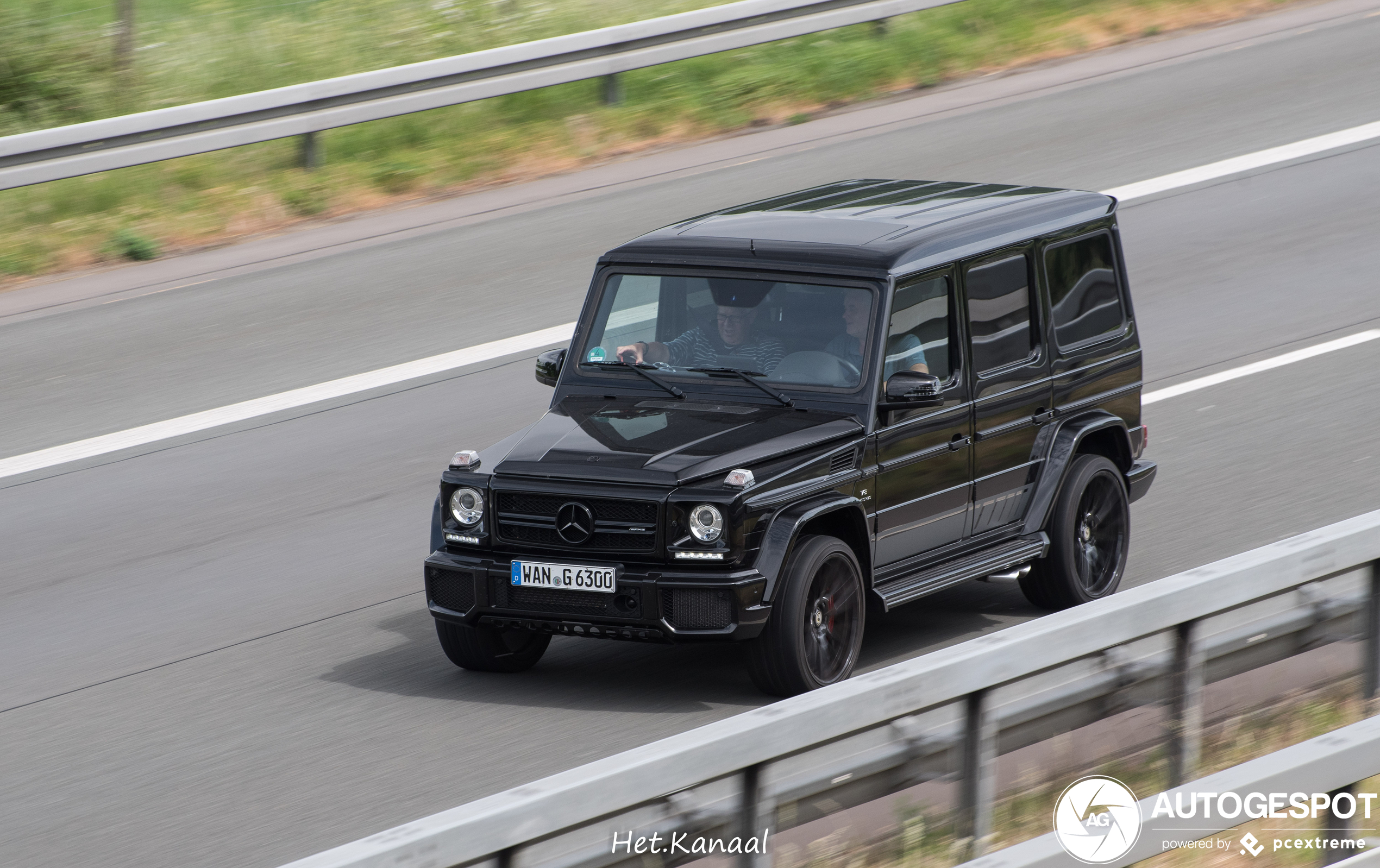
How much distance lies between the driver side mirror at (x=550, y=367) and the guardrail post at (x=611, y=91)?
32.6 feet

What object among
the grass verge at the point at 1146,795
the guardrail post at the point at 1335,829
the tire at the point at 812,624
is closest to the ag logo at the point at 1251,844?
Result: the grass verge at the point at 1146,795

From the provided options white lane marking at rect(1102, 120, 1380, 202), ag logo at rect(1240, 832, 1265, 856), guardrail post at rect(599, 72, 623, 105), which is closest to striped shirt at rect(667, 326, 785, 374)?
ag logo at rect(1240, 832, 1265, 856)

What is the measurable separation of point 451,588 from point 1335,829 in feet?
12.2

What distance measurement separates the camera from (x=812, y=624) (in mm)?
7457

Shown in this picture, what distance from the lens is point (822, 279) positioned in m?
8.02

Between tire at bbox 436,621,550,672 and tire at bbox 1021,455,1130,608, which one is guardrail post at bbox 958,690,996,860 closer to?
tire at bbox 436,621,550,672

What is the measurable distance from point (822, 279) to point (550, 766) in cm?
245

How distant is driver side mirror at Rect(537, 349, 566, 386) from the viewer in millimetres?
8609

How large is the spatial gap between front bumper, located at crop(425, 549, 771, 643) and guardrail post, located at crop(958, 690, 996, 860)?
8.15 feet

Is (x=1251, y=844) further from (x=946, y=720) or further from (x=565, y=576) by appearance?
(x=565, y=576)

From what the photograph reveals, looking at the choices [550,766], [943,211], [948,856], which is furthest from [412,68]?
[948,856]

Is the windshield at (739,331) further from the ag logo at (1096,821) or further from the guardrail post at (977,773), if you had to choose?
the guardrail post at (977,773)

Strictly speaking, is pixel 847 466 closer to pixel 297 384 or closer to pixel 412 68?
pixel 297 384

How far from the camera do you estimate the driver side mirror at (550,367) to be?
28.2ft
